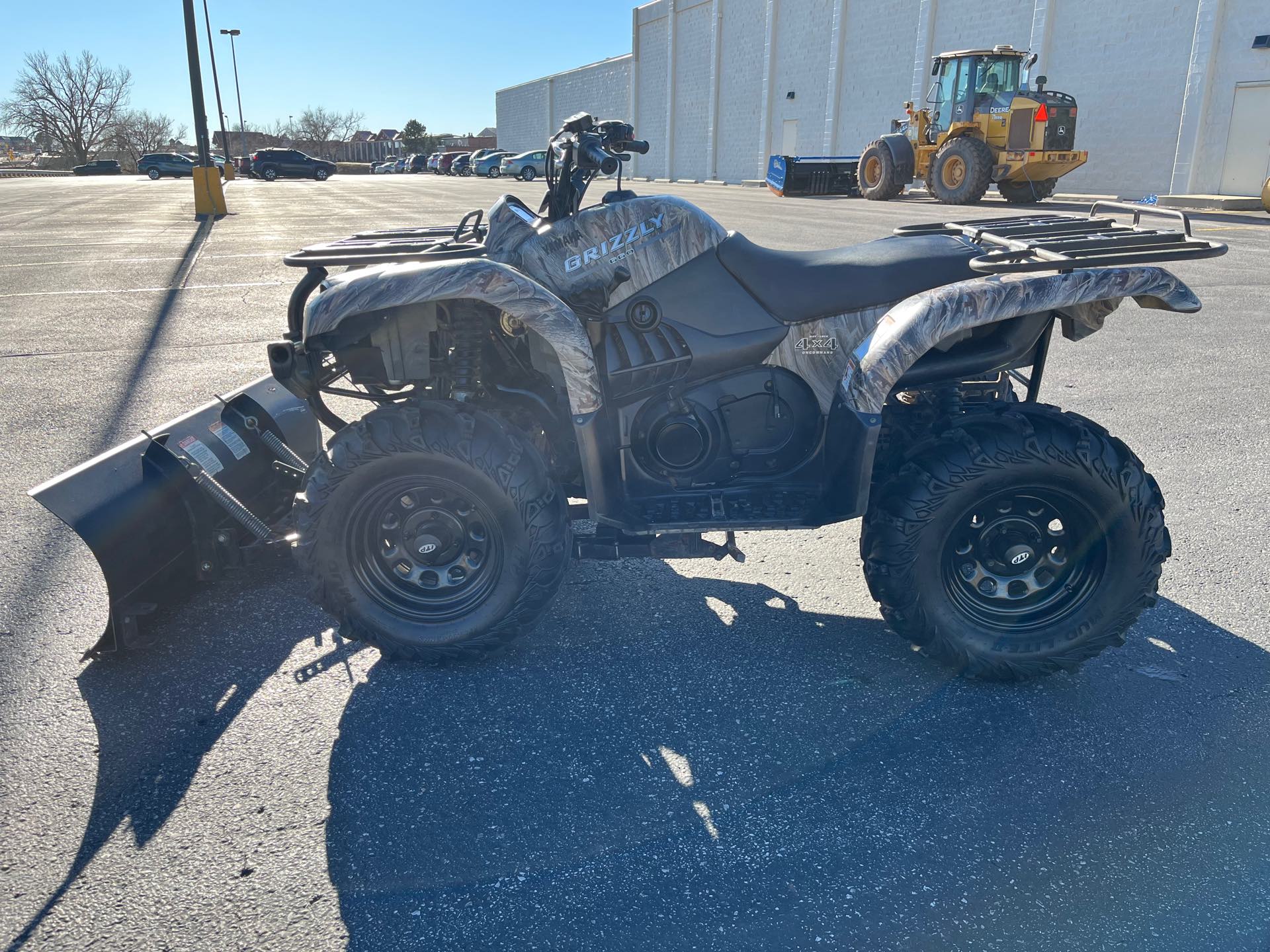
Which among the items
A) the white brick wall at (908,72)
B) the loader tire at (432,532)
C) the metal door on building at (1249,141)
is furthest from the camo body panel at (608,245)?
the white brick wall at (908,72)

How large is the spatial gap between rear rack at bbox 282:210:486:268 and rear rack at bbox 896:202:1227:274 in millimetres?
1821

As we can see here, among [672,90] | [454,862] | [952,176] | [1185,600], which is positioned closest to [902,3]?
[952,176]

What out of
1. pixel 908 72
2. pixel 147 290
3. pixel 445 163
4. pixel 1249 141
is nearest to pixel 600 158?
pixel 147 290

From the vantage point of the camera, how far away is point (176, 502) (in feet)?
11.5

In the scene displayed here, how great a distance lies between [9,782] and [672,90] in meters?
52.4

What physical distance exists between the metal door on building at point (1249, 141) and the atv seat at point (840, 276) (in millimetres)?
25439

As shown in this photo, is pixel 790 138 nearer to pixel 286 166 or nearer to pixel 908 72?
pixel 908 72

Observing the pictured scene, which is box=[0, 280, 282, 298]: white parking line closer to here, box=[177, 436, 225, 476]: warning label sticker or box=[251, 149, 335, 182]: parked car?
box=[177, 436, 225, 476]: warning label sticker

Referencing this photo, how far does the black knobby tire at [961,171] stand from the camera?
21328 mm

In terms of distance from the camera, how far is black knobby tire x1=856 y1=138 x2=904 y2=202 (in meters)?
23.3

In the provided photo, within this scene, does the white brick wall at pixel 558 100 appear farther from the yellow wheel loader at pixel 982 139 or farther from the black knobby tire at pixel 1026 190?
the black knobby tire at pixel 1026 190

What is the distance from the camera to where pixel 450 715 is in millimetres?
3150

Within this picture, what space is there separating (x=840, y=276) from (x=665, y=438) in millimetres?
854

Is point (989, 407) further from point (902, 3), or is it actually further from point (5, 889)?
point (902, 3)
